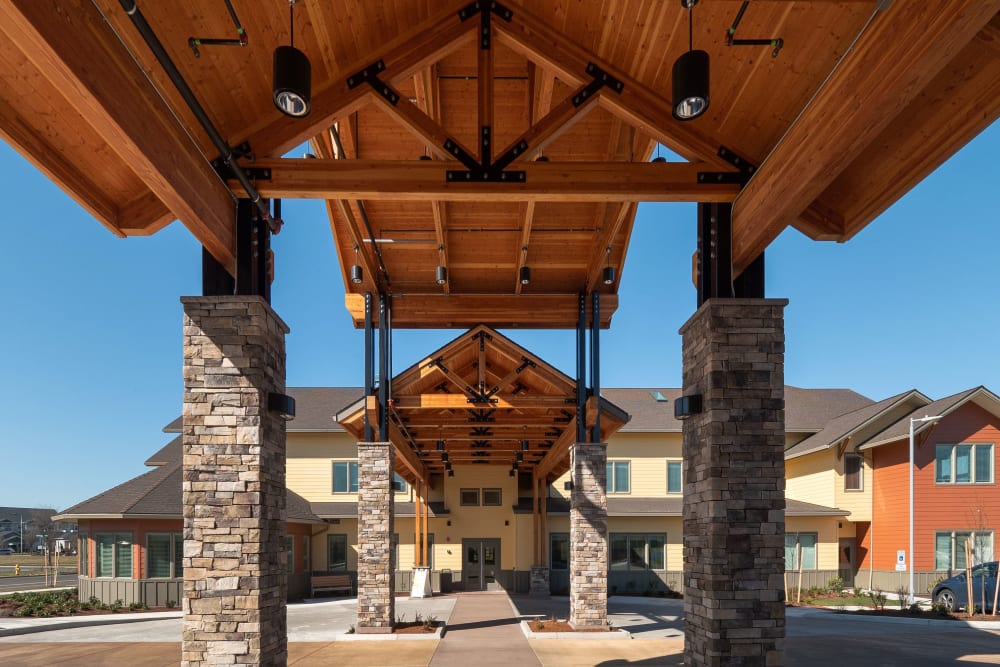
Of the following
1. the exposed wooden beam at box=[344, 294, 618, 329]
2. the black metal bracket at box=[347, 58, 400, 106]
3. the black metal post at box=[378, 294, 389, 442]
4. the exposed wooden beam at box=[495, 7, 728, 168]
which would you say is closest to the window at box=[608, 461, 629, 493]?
the exposed wooden beam at box=[344, 294, 618, 329]

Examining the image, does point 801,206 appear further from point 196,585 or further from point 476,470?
point 476,470

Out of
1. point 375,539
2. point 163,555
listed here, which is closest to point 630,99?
point 375,539

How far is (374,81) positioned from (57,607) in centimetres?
1876

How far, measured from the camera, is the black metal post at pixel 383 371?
15203 mm

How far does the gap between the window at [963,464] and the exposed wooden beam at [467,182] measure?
69.6ft

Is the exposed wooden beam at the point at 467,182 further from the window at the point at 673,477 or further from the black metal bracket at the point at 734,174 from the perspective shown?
the window at the point at 673,477

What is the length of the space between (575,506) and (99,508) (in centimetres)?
1423

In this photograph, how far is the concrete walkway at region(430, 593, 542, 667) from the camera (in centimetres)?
1219

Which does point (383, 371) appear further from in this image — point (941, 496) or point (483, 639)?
point (941, 496)

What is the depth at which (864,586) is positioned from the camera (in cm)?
2614

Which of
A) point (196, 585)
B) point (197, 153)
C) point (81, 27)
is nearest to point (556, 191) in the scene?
point (197, 153)

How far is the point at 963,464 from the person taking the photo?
950 inches

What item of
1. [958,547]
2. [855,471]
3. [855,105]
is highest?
[855,105]

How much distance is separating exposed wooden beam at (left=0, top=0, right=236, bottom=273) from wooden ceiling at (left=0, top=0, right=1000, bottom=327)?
2 centimetres
